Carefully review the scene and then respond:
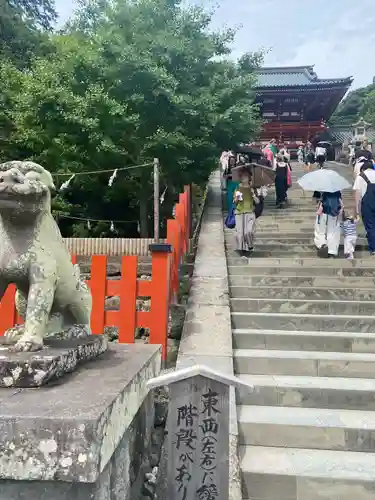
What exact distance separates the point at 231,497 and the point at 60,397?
1.28 metres

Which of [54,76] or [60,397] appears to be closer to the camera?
[60,397]

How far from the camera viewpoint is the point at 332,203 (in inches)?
284

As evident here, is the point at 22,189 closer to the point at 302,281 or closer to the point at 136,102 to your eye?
the point at 302,281

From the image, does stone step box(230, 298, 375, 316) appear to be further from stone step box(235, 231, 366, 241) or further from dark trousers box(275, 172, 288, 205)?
dark trousers box(275, 172, 288, 205)

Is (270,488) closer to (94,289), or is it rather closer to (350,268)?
(94,289)

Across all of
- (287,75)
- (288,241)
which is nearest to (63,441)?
(288,241)

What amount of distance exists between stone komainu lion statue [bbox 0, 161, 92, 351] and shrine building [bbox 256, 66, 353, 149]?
948 inches

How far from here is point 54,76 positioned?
31.9ft

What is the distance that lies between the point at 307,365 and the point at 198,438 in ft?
6.93

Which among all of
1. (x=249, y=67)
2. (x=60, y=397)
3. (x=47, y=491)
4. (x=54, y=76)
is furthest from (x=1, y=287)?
(x=249, y=67)

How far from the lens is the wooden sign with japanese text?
2096 mm

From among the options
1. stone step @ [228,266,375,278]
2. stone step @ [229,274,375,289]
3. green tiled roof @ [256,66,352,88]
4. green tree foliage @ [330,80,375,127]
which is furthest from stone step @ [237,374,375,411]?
green tree foliage @ [330,80,375,127]

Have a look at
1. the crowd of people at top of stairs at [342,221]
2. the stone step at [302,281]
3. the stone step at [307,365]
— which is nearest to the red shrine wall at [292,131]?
the crowd of people at top of stairs at [342,221]

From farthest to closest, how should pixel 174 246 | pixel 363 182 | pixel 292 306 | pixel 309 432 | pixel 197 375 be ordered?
pixel 363 182, pixel 174 246, pixel 292 306, pixel 309 432, pixel 197 375
